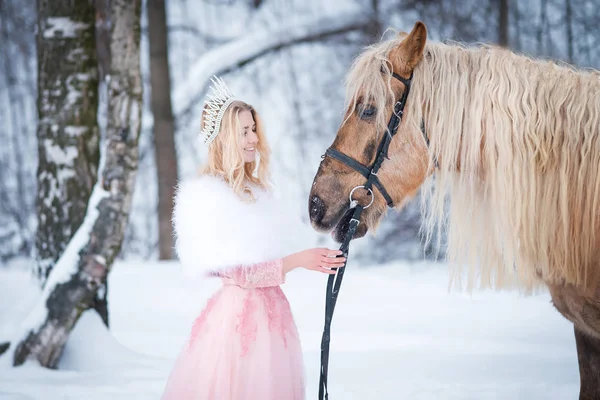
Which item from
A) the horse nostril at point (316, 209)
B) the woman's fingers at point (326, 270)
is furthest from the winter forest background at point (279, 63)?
the woman's fingers at point (326, 270)

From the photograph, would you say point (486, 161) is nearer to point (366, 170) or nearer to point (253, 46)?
point (366, 170)

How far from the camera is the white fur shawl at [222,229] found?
A: 7.55 feet

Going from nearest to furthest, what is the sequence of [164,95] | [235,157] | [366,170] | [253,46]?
[366,170]
[235,157]
[164,95]
[253,46]

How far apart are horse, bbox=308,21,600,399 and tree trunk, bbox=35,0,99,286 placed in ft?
8.36

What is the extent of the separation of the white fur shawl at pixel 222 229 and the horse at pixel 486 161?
20cm

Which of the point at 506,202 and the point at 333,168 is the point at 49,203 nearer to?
the point at 333,168

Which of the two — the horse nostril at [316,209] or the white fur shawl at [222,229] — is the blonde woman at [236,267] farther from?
→ the horse nostril at [316,209]

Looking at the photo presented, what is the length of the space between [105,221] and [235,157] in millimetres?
1871

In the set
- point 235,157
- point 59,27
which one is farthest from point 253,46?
Result: point 235,157

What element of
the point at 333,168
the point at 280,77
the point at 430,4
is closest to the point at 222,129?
the point at 333,168

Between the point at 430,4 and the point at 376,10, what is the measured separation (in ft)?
2.48

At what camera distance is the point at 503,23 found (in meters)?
7.83

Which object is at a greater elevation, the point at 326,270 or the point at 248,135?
the point at 248,135

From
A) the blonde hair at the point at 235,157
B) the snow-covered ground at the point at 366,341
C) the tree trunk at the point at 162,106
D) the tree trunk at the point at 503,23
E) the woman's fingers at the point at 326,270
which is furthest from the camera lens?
the tree trunk at the point at 503,23
